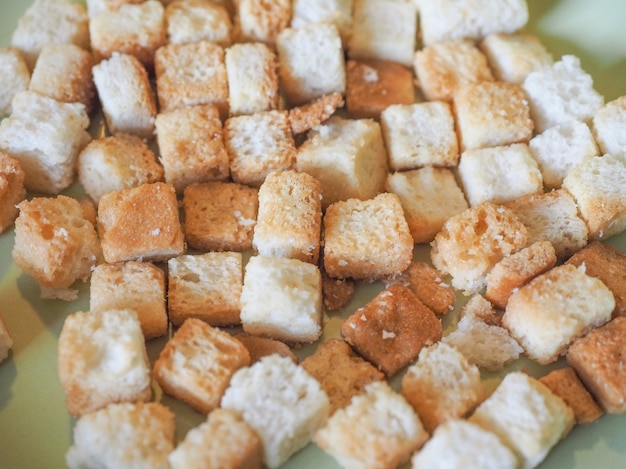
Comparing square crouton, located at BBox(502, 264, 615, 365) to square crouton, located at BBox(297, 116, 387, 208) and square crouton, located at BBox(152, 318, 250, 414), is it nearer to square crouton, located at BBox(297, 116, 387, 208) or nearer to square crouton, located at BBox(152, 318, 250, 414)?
square crouton, located at BBox(297, 116, 387, 208)

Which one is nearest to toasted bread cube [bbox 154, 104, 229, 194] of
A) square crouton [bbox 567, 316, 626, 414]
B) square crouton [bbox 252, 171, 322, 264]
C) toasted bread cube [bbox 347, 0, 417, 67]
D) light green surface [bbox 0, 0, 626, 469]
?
square crouton [bbox 252, 171, 322, 264]

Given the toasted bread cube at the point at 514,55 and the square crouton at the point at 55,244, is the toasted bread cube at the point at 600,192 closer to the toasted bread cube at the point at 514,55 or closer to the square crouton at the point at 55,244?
the toasted bread cube at the point at 514,55

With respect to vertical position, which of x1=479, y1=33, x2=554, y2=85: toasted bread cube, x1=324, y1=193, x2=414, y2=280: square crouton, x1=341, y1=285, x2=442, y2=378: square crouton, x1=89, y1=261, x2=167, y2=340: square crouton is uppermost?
x1=479, y1=33, x2=554, y2=85: toasted bread cube

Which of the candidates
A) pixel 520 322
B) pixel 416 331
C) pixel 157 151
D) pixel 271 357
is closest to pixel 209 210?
pixel 157 151

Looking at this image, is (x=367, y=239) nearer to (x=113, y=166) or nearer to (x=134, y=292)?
(x=134, y=292)

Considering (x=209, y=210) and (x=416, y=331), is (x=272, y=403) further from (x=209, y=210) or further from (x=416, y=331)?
(x=209, y=210)

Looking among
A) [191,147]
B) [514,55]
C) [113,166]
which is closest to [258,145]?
[191,147]
